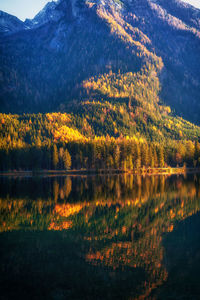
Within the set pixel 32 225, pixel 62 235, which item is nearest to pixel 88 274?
pixel 62 235

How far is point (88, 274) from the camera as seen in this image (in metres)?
19.2

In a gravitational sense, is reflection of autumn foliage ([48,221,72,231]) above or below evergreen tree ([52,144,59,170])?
below

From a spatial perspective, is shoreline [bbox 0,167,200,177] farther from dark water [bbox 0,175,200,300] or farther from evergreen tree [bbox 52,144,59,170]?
dark water [bbox 0,175,200,300]

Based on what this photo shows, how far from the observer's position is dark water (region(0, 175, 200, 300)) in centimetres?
1734

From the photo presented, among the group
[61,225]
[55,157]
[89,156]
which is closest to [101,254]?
[61,225]

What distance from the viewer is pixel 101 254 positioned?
2253 cm

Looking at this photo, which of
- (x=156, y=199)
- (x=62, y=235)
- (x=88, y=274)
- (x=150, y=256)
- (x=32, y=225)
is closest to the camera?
(x=88, y=274)

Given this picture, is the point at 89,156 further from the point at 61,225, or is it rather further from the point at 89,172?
the point at 61,225

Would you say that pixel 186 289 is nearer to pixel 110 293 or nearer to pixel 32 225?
pixel 110 293

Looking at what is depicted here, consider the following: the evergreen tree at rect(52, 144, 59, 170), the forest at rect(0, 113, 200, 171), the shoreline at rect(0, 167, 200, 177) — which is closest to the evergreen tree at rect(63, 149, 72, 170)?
the forest at rect(0, 113, 200, 171)

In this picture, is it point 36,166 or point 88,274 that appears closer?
point 88,274

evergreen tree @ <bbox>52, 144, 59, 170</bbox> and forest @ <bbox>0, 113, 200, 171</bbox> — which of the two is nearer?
forest @ <bbox>0, 113, 200, 171</bbox>

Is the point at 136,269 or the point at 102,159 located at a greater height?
the point at 102,159

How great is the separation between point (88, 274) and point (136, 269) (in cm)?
313
